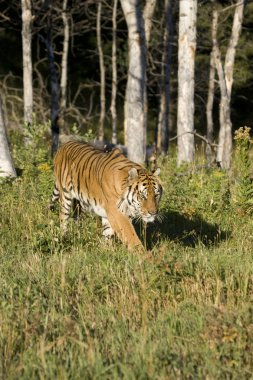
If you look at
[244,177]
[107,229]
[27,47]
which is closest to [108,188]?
[107,229]

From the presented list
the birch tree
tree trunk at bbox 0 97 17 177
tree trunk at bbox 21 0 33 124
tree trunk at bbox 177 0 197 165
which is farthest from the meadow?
tree trunk at bbox 21 0 33 124

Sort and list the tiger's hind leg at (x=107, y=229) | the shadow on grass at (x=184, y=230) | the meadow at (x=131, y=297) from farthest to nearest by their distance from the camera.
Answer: the shadow on grass at (x=184, y=230) → the tiger's hind leg at (x=107, y=229) → the meadow at (x=131, y=297)

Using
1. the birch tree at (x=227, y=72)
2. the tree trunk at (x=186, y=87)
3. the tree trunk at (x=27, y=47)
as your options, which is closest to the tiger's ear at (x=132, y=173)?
the tree trunk at (x=186, y=87)

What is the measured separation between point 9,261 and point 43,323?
173 centimetres

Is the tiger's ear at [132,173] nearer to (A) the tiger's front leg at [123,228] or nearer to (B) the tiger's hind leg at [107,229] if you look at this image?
(A) the tiger's front leg at [123,228]

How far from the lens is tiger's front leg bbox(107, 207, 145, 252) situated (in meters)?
7.21

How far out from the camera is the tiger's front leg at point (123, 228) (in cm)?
721

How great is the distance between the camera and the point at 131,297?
5559 millimetres

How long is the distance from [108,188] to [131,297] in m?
2.28

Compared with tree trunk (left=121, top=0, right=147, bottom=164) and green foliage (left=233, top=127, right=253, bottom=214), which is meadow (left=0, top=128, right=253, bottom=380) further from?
tree trunk (left=121, top=0, right=147, bottom=164)

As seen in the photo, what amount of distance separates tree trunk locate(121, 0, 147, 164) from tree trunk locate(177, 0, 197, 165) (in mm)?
688

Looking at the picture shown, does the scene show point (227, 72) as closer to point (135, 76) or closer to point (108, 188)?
point (135, 76)

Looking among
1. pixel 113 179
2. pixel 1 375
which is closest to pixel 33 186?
pixel 113 179

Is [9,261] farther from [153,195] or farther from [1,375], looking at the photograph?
[1,375]
